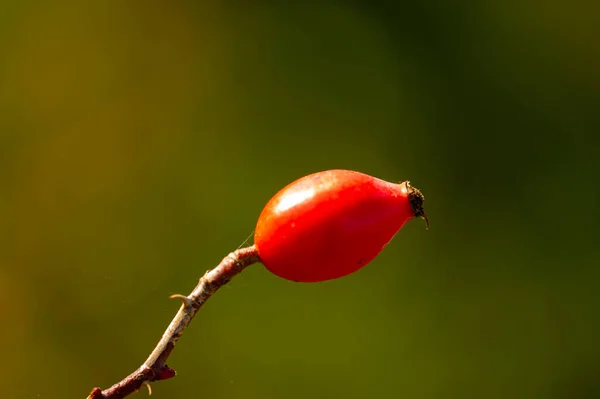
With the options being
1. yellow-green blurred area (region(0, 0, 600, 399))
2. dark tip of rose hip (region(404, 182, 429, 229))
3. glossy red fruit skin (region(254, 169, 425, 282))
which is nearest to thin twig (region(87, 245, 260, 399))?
glossy red fruit skin (region(254, 169, 425, 282))

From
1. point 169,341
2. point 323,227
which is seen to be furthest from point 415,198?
point 169,341

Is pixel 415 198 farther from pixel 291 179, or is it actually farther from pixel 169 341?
pixel 291 179

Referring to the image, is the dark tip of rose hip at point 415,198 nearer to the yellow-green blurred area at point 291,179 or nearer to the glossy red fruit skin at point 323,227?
the glossy red fruit skin at point 323,227

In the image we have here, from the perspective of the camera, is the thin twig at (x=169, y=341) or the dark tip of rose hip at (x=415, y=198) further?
the dark tip of rose hip at (x=415, y=198)

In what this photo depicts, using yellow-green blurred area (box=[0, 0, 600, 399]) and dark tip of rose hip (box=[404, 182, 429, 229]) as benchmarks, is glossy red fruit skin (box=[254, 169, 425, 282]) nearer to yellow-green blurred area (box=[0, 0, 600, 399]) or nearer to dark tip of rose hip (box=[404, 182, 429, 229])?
dark tip of rose hip (box=[404, 182, 429, 229])

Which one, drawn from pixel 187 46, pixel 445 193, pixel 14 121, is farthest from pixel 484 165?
pixel 14 121

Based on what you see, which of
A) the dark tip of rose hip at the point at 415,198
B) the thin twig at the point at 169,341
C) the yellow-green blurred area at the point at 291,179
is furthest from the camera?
the yellow-green blurred area at the point at 291,179

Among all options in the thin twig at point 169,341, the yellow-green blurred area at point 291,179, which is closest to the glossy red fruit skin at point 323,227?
the thin twig at point 169,341
